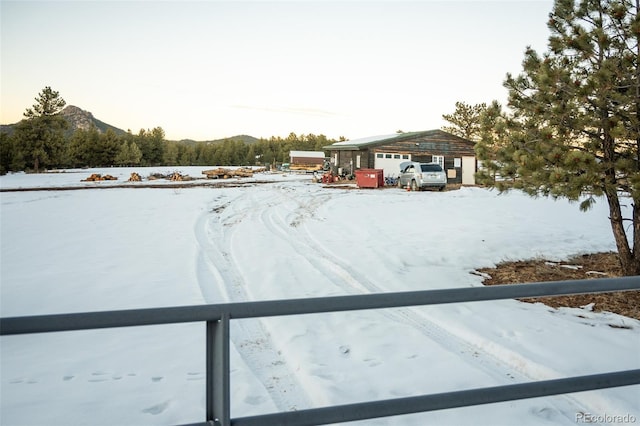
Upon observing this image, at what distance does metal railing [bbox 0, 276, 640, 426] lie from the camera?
1.45 metres

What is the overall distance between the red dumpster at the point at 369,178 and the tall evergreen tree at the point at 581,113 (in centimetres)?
2357

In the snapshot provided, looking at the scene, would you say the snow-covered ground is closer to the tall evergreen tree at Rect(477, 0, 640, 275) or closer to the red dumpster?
the tall evergreen tree at Rect(477, 0, 640, 275)

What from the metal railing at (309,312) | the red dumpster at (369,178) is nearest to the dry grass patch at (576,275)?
the metal railing at (309,312)

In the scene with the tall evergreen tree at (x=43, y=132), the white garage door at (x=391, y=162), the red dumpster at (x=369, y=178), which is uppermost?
the tall evergreen tree at (x=43, y=132)

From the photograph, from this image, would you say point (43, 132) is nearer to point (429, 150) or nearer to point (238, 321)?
point (429, 150)

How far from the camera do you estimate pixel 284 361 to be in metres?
4.90

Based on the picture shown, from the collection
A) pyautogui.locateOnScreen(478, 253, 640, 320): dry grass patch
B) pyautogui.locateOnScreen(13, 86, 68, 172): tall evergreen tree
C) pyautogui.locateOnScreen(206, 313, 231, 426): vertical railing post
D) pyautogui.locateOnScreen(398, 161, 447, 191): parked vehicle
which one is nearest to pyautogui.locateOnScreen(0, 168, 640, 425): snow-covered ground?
pyautogui.locateOnScreen(478, 253, 640, 320): dry grass patch

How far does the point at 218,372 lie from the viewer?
1639mm

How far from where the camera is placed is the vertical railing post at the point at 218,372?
1.59 m

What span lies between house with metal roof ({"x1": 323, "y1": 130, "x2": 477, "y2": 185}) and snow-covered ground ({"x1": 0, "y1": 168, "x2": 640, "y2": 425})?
24.4 m

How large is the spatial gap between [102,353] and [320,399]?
8.82 feet

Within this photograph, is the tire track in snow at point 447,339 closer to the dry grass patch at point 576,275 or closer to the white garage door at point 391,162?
the dry grass patch at point 576,275

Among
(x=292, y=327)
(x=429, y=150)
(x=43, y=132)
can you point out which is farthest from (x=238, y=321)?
(x=43, y=132)

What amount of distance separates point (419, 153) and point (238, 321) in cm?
3595
